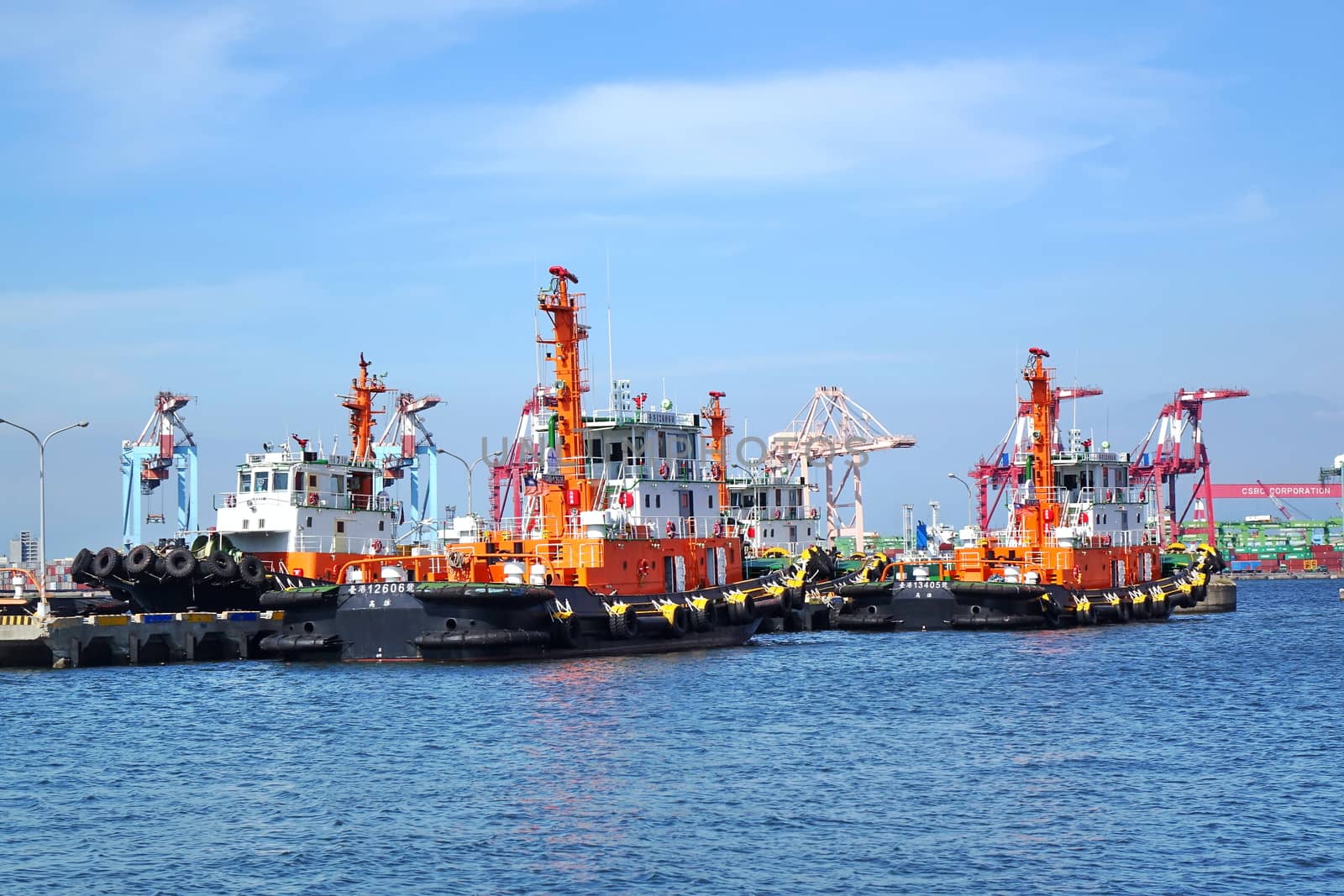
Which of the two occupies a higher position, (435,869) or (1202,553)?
(1202,553)

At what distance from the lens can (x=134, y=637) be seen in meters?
43.2

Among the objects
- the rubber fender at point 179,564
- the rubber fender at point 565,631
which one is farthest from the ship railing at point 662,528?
the rubber fender at point 179,564

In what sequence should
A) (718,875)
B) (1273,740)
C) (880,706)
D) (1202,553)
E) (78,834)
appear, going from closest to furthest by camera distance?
(718,875)
(78,834)
(1273,740)
(880,706)
(1202,553)

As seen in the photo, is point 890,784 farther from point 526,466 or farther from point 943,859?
point 526,466

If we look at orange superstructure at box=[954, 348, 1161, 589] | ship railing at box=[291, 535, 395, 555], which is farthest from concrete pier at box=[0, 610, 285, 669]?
orange superstructure at box=[954, 348, 1161, 589]

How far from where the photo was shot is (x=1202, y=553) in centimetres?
6788

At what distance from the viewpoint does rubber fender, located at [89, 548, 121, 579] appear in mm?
46781

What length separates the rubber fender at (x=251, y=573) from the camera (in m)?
47.2

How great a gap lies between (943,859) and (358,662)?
74.4 feet

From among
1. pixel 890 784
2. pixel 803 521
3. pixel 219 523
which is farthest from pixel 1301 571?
pixel 890 784

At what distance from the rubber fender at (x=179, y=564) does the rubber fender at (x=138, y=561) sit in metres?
0.47

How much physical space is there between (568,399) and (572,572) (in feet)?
16.3

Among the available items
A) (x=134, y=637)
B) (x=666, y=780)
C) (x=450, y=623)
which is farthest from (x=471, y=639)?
(x=666, y=780)

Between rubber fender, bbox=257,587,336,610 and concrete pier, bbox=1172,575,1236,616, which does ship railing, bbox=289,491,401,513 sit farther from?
concrete pier, bbox=1172,575,1236,616
